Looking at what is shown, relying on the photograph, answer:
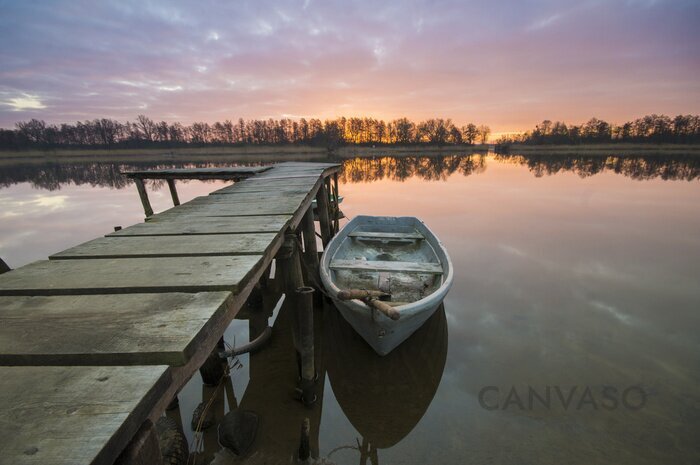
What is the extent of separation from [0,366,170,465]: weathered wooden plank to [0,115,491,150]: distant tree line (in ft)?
210

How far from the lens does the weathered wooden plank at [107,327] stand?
130 cm

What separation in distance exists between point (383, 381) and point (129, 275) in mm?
3704

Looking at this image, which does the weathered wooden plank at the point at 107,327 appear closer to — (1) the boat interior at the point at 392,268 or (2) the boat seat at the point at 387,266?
(1) the boat interior at the point at 392,268

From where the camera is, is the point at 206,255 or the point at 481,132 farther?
the point at 481,132

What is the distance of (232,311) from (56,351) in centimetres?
86

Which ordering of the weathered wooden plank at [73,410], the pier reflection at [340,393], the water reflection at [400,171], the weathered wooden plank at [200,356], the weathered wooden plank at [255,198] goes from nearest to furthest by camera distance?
the weathered wooden plank at [73,410] → the weathered wooden plank at [200,356] → the pier reflection at [340,393] → the weathered wooden plank at [255,198] → the water reflection at [400,171]

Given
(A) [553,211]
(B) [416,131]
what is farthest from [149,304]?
(B) [416,131]

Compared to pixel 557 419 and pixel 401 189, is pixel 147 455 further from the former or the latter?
pixel 401 189

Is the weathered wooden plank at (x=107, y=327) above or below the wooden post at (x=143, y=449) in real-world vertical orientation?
above

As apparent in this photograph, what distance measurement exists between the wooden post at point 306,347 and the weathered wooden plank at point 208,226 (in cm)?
101

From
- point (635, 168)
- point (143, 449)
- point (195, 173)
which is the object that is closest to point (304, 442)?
point (143, 449)

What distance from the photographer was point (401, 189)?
2217 centimetres

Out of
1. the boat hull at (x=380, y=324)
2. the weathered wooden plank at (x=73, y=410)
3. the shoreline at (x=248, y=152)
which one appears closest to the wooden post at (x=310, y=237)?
the boat hull at (x=380, y=324)

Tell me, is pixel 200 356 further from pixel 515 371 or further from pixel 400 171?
pixel 400 171
